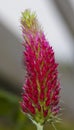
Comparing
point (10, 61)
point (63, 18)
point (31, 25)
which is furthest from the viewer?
point (63, 18)

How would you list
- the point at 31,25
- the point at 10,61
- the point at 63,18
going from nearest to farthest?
the point at 31,25
the point at 10,61
the point at 63,18

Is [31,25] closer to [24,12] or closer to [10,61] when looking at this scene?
[24,12]

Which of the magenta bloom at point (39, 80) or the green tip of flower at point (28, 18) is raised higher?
the green tip of flower at point (28, 18)

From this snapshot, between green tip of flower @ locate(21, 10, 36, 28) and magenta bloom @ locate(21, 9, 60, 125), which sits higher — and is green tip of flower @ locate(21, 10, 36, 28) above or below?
above

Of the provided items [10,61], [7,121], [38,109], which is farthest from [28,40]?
[7,121]

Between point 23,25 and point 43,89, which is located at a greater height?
point 23,25
